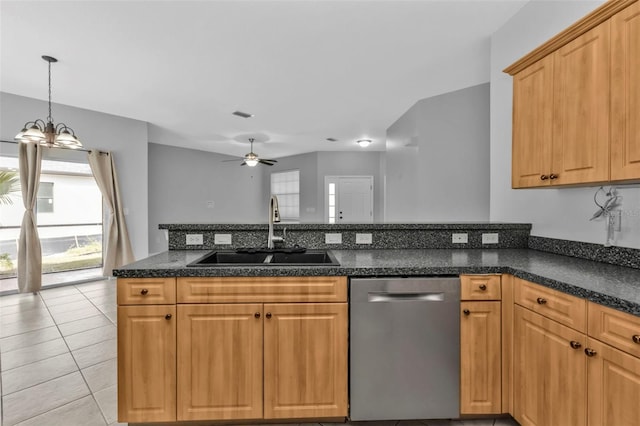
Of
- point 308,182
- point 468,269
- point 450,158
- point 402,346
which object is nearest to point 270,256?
point 402,346

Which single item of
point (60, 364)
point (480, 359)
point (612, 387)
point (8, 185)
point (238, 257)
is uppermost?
point (8, 185)

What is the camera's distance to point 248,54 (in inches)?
121

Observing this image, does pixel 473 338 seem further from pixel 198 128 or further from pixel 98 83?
pixel 198 128

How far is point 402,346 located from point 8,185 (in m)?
5.51

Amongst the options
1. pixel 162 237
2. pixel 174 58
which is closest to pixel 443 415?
pixel 174 58

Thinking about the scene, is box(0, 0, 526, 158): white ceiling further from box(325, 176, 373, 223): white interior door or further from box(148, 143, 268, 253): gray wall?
box(325, 176, 373, 223): white interior door

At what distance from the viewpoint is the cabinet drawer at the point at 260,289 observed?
1553 millimetres

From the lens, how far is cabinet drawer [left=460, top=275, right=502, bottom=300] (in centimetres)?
160

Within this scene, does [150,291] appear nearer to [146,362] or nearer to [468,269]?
[146,362]

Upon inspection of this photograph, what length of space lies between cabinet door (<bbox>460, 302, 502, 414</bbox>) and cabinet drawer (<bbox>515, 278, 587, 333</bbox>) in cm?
15

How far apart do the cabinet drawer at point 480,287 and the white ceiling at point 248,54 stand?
2.14 metres

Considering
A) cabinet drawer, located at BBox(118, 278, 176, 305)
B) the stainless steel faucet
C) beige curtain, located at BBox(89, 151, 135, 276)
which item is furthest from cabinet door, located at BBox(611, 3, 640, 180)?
beige curtain, located at BBox(89, 151, 135, 276)

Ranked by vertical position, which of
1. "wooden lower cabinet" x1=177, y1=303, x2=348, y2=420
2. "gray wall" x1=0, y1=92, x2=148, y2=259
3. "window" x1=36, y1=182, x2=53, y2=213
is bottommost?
"wooden lower cabinet" x1=177, y1=303, x2=348, y2=420

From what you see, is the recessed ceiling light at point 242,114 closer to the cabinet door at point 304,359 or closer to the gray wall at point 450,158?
the gray wall at point 450,158
